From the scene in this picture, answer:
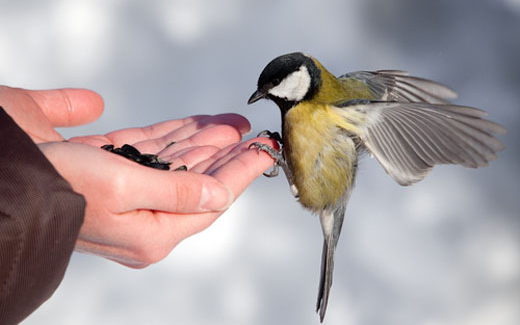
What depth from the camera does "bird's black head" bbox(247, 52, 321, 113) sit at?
3.76 ft

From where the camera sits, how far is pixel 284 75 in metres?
1.15

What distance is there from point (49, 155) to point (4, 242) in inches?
7.2

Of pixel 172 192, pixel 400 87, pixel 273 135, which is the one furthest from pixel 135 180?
pixel 400 87

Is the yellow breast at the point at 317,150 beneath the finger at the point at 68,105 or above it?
above

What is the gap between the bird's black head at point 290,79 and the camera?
3.76ft

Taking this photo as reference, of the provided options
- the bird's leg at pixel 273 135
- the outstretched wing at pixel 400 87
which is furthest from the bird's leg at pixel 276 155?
the outstretched wing at pixel 400 87

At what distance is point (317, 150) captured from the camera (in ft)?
3.74

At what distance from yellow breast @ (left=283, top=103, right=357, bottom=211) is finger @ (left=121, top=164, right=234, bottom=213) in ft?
1.02

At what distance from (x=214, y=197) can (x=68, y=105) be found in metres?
0.58

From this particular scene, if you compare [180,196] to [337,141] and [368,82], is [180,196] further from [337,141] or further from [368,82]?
[368,82]

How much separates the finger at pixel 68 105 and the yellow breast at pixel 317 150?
1.65 ft

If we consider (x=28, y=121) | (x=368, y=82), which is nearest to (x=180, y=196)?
(x=28, y=121)

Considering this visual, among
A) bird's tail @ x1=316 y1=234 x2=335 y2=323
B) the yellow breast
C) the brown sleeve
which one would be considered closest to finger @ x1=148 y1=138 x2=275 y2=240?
the yellow breast

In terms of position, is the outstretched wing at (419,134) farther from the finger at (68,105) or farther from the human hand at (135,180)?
the finger at (68,105)
